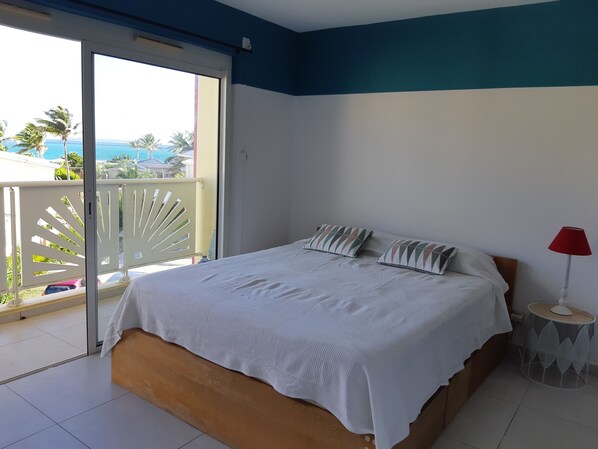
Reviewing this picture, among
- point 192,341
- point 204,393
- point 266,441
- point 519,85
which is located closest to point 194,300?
point 192,341

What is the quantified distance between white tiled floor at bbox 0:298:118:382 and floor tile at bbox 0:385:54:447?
12.4 inches

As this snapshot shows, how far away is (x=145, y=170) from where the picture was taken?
3580 millimetres

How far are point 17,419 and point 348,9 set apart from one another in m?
3.40

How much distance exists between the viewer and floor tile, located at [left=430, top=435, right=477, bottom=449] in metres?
2.21

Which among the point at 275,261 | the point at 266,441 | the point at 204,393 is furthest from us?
the point at 275,261

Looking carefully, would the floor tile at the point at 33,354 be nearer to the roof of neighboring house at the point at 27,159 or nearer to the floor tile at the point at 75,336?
the floor tile at the point at 75,336

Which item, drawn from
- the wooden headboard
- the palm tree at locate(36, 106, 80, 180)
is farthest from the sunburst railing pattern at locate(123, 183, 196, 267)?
the wooden headboard

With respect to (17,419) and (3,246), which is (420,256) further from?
(3,246)

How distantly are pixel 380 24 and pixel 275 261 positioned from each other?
2159 mm

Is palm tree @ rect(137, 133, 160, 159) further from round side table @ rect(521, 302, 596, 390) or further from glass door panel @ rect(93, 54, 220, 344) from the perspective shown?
round side table @ rect(521, 302, 596, 390)

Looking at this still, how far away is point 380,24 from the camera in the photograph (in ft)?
12.2

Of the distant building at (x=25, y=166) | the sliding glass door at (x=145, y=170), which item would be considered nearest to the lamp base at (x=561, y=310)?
the sliding glass door at (x=145, y=170)

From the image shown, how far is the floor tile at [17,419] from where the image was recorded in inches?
85.1

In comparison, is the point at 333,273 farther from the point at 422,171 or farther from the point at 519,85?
the point at 519,85
